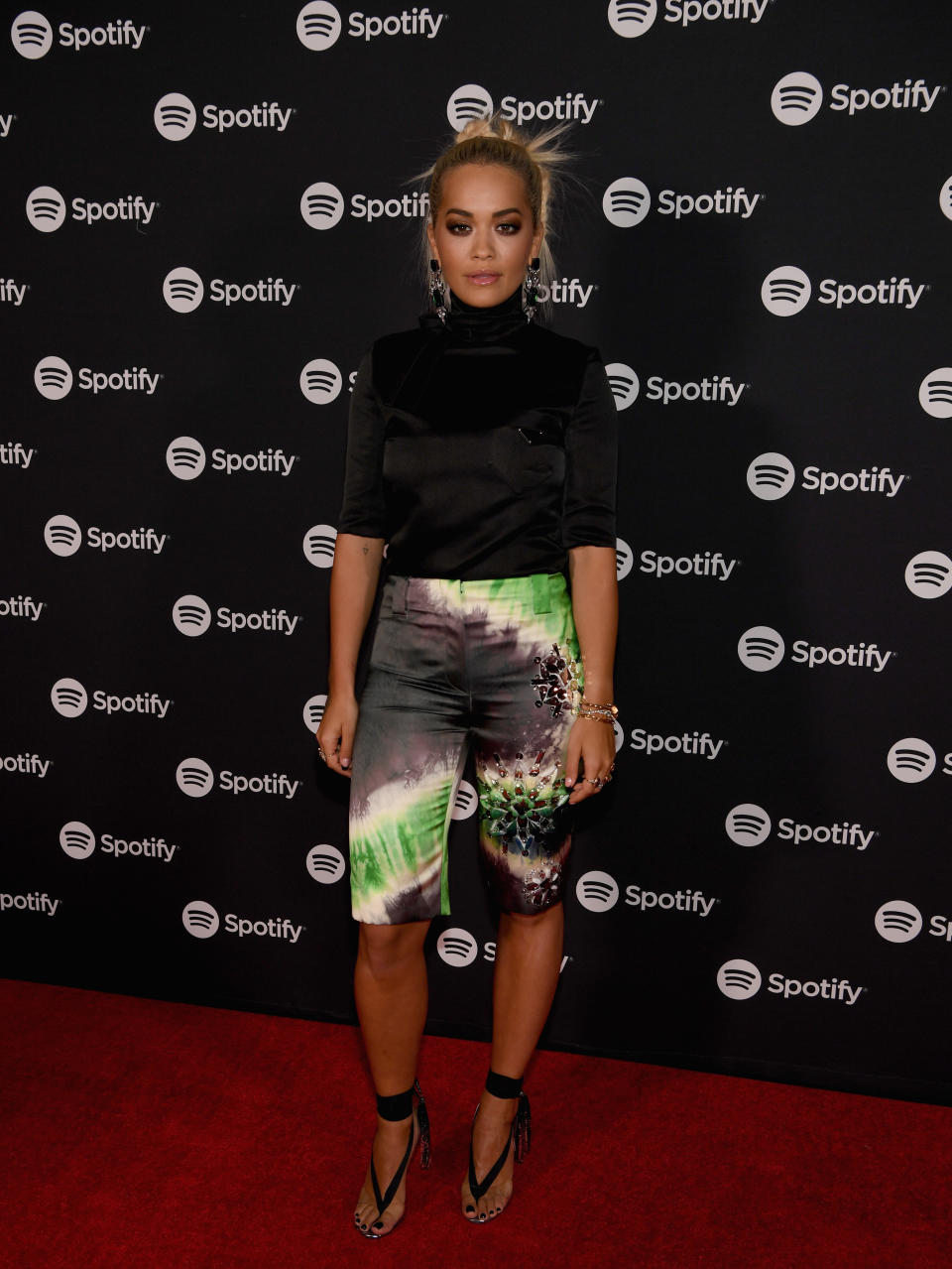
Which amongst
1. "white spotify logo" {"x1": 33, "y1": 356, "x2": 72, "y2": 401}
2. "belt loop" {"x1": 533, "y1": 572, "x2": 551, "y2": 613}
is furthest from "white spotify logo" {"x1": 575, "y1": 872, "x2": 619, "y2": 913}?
"white spotify logo" {"x1": 33, "y1": 356, "x2": 72, "y2": 401}

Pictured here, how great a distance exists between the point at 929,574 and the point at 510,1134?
4.61 feet

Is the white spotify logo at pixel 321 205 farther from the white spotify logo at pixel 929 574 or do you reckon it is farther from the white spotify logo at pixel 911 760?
the white spotify logo at pixel 911 760

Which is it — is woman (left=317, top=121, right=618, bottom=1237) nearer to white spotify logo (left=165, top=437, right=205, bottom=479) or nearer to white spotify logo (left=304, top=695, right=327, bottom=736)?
white spotify logo (left=304, top=695, right=327, bottom=736)

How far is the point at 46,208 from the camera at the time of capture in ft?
7.88

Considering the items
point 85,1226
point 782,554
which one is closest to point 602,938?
point 782,554

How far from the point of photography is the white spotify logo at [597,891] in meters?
2.45

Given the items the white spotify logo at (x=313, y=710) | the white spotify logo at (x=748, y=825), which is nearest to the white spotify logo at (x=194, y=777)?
the white spotify logo at (x=313, y=710)

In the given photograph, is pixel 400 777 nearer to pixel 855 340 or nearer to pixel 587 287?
pixel 587 287

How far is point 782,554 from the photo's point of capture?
2.22 meters

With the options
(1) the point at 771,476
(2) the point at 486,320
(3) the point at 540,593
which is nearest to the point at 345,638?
(3) the point at 540,593

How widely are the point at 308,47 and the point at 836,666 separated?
173 cm

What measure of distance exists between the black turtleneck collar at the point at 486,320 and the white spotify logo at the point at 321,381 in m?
0.51

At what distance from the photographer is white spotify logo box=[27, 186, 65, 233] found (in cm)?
239

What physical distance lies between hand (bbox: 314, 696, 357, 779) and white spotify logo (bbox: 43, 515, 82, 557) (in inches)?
38.6
